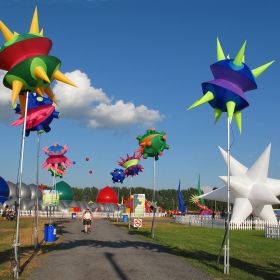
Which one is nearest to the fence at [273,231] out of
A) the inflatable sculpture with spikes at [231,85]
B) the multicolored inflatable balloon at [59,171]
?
the multicolored inflatable balloon at [59,171]

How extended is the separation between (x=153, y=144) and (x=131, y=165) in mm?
15213

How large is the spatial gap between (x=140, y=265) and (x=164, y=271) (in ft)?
3.82

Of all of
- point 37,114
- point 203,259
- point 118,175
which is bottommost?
point 203,259

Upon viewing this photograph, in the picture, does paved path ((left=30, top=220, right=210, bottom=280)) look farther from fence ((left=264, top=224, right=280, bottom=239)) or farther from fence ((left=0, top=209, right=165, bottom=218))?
fence ((left=0, top=209, right=165, bottom=218))

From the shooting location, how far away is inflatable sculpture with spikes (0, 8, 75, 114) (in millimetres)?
12000

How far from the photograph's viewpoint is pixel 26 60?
39.7 feet

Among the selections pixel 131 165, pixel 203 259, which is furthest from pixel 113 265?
pixel 131 165

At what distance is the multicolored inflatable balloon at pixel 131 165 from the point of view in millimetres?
41219

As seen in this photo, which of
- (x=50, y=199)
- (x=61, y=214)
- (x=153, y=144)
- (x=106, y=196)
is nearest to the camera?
(x=153, y=144)

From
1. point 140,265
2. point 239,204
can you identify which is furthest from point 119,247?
point 239,204

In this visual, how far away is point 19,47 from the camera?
12.0 meters

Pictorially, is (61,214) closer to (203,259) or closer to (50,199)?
(50,199)

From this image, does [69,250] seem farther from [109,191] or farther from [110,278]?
[109,191]

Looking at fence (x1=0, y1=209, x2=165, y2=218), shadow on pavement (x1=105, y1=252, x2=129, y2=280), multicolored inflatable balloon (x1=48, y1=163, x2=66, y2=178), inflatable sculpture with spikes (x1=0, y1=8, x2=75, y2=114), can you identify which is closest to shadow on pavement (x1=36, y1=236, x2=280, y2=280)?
shadow on pavement (x1=105, y1=252, x2=129, y2=280)
